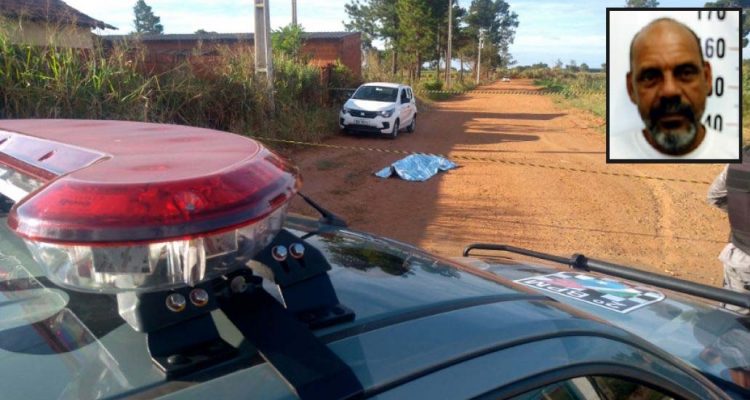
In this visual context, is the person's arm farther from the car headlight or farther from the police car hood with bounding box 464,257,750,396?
the car headlight

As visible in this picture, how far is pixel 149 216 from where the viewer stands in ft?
2.69


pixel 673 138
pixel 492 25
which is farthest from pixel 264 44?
pixel 492 25

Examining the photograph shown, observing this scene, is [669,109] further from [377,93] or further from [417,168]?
[377,93]

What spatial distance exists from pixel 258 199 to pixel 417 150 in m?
15.2

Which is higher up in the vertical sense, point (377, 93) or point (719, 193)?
point (377, 93)

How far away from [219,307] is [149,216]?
35 centimetres

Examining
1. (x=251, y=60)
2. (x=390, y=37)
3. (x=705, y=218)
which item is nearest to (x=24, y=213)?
(x=705, y=218)

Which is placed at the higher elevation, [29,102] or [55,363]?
[29,102]

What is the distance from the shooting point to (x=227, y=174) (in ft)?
3.00

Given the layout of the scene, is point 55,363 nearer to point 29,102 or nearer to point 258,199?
point 258,199

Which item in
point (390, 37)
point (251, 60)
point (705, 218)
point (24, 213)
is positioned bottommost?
point (705, 218)

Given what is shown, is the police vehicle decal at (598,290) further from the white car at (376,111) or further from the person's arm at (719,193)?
the white car at (376,111)

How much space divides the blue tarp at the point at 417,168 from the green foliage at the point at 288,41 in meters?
9.65

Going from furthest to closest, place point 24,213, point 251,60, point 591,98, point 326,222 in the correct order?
1. point 591,98
2. point 251,60
3. point 326,222
4. point 24,213
